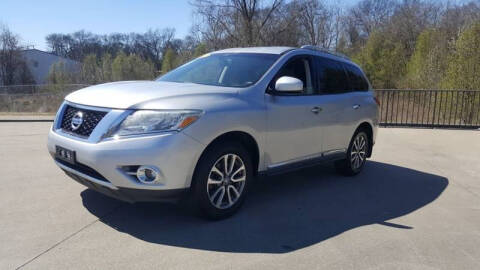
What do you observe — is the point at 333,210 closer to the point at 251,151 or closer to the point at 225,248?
the point at 251,151

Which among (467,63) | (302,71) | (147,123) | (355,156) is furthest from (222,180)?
(467,63)

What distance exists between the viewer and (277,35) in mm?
19516

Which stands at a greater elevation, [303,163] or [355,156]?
[303,163]

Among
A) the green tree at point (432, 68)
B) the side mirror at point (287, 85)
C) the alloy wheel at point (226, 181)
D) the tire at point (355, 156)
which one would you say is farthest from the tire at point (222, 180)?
the green tree at point (432, 68)

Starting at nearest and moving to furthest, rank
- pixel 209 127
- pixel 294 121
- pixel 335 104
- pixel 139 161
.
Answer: pixel 139 161
pixel 209 127
pixel 294 121
pixel 335 104

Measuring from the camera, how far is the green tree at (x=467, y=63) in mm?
12852

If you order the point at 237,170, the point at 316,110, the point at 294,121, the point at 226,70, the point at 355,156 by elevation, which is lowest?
the point at 355,156

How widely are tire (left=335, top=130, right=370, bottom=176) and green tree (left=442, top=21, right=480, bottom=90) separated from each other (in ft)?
30.8

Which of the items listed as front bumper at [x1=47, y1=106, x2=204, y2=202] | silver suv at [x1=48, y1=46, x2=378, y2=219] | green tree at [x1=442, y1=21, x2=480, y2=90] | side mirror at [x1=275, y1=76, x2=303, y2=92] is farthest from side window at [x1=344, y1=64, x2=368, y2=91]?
green tree at [x1=442, y1=21, x2=480, y2=90]

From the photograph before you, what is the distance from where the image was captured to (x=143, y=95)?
3.43 m

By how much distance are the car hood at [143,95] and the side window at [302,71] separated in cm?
93

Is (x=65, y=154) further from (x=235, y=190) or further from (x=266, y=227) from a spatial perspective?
(x=266, y=227)

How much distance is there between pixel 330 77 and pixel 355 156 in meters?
1.44

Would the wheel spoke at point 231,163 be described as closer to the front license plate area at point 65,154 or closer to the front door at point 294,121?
the front door at point 294,121
